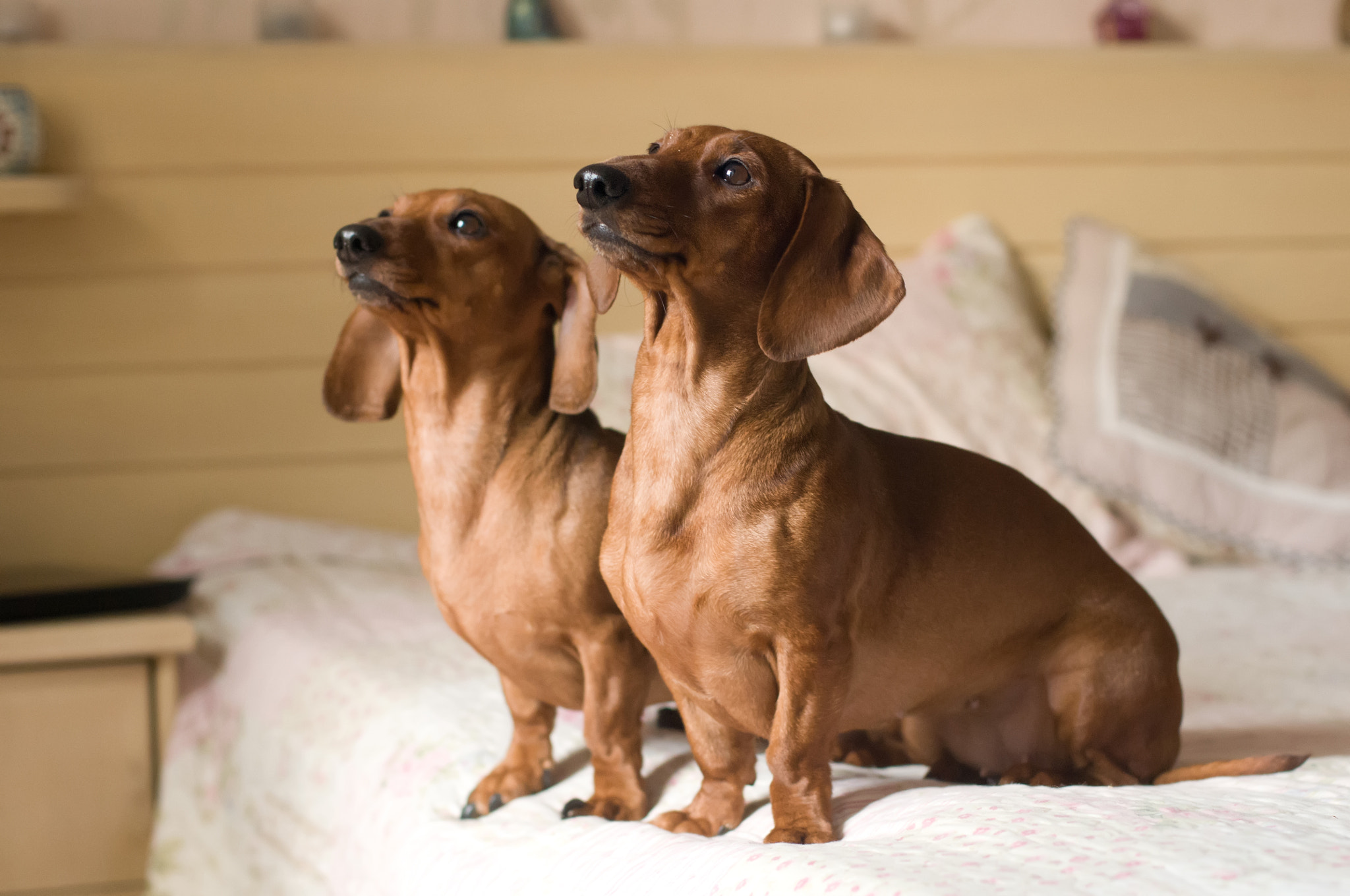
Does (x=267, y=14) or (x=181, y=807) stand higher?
(x=267, y=14)

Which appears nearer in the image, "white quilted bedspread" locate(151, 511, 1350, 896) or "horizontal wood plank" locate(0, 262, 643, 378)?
"white quilted bedspread" locate(151, 511, 1350, 896)

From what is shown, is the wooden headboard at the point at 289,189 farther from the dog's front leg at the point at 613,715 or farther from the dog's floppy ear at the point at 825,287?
the dog's floppy ear at the point at 825,287

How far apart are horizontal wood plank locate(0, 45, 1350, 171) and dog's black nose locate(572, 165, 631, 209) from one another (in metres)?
1.32

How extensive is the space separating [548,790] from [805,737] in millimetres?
317

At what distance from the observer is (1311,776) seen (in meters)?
0.88

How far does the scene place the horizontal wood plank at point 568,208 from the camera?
2010 mm

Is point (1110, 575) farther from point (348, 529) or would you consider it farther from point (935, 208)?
point (935, 208)

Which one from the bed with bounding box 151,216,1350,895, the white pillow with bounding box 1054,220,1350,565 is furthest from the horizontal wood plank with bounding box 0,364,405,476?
the white pillow with bounding box 1054,220,1350,565

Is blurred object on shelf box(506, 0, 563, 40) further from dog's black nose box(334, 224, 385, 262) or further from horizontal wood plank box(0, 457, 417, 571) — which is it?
dog's black nose box(334, 224, 385, 262)

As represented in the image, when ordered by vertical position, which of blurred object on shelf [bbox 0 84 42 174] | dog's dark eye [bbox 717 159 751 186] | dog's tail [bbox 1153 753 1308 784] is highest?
blurred object on shelf [bbox 0 84 42 174]

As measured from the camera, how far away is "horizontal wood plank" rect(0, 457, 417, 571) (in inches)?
79.5

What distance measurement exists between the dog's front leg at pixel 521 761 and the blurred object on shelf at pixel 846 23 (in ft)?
5.36

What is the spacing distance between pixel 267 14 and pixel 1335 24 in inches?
80.9

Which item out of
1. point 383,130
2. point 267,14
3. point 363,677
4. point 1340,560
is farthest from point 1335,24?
point 363,677
